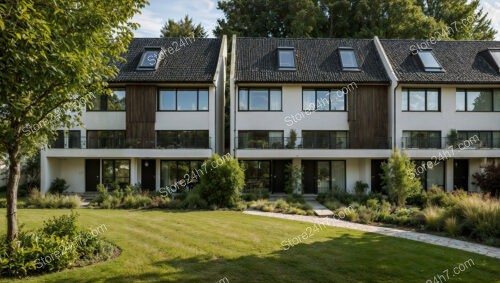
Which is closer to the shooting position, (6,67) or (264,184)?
(6,67)

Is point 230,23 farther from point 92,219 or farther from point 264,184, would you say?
point 92,219

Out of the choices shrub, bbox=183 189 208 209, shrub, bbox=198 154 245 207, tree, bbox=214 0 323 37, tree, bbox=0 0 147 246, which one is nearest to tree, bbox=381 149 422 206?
shrub, bbox=198 154 245 207

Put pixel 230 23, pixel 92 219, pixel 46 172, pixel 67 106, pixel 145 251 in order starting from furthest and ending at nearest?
pixel 230 23 < pixel 46 172 < pixel 92 219 < pixel 145 251 < pixel 67 106

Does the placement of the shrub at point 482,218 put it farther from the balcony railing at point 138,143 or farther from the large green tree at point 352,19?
the large green tree at point 352,19

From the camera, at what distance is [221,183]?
16609 millimetres

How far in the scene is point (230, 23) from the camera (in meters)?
35.4

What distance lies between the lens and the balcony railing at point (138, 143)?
20.9 meters

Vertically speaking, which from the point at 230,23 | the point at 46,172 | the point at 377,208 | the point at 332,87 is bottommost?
the point at 377,208

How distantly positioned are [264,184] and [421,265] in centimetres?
1475

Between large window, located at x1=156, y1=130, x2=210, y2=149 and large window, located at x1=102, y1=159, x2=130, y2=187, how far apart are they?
9.41 feet

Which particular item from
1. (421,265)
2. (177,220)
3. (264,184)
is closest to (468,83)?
(264,184)

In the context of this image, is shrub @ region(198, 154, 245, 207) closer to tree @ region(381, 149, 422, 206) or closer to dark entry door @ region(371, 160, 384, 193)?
tree @ region(381, 149, 422, 206)

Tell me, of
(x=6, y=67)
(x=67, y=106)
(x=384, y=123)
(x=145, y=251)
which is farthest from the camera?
(x=384, y=123)

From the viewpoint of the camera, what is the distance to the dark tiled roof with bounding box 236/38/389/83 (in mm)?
21797
